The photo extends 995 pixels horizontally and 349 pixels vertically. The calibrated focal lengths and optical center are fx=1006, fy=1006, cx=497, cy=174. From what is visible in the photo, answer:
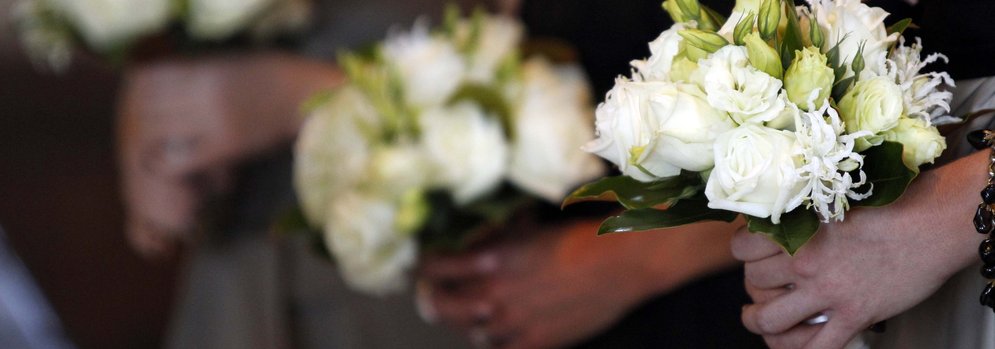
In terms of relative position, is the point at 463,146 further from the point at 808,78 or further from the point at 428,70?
the point at 808,78

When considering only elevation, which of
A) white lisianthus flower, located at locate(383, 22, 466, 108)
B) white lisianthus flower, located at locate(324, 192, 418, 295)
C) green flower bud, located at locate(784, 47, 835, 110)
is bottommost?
white lisianthus flower, located at locate(324, 192, 418, 295)

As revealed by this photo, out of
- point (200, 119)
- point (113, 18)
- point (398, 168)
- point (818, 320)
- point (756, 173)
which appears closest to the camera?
point (756, 173)

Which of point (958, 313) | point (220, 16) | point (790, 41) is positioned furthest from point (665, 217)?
point (220, 16)

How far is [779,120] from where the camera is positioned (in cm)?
57

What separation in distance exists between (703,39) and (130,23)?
3.61 ft

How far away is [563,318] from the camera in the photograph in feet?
3.97

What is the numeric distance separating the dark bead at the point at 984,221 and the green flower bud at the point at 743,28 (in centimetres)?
17

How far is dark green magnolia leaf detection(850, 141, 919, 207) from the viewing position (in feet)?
1.87

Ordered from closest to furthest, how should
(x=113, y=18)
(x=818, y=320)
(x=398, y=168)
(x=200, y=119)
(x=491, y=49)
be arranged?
(x=818, y=320) < (x=398, y=168) < (x=491, y=49) < (x=113, y=18) < (x=200, y=119)

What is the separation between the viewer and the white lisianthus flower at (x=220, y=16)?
146 cm

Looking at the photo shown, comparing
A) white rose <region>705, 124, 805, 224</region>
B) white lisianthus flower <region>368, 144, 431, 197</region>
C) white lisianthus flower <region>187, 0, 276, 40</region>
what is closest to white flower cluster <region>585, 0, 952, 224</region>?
white rose <region>705, 124, 805, 224</region>

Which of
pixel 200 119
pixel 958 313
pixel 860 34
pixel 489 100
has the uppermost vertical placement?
pixel 860 34

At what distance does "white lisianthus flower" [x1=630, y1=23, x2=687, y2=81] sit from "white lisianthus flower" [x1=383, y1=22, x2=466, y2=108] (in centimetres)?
54

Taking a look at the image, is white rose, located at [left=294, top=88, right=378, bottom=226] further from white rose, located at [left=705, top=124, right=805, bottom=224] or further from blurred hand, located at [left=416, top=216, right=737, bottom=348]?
white rose, located at [left=705, top=124, right=805, bottom=224]
